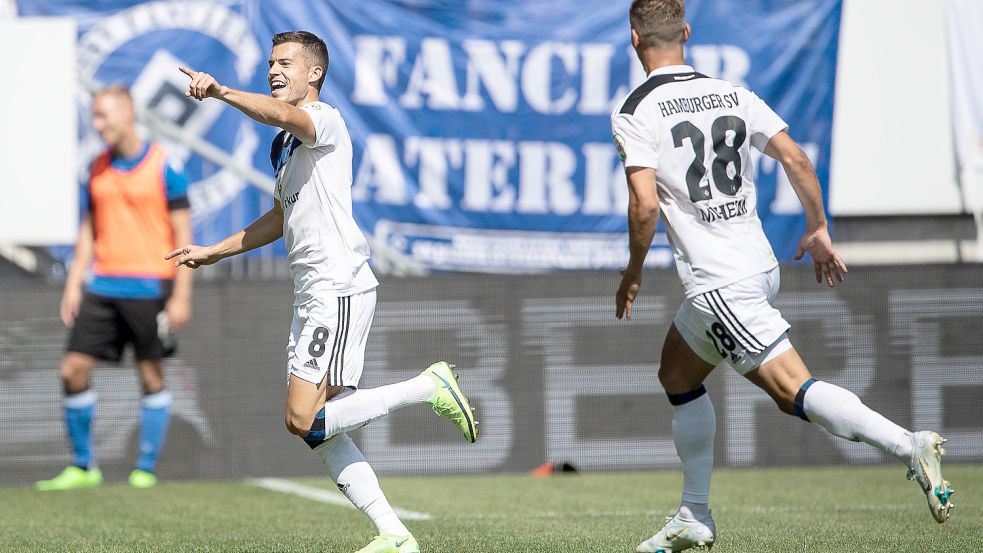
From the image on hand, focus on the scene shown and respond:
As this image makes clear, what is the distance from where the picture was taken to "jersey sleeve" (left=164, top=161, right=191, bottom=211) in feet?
27.1

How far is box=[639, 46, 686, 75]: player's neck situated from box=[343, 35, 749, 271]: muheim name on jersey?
20.2 feet

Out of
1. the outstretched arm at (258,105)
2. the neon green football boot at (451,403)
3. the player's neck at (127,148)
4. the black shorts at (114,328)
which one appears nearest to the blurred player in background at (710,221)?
the neon green football boot at (451,403)

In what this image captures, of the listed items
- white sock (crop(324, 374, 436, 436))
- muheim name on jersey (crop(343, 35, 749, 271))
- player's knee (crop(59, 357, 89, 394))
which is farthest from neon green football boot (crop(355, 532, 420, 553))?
muheim name on jersey (crop(343, 35, 749, 271))

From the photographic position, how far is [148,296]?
8.23 meters

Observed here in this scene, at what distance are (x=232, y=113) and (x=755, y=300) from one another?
703cm

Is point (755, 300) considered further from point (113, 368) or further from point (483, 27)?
point (483, 27)

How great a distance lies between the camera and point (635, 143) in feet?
14.6

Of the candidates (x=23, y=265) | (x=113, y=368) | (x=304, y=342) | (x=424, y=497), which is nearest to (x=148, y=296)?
(x=113, y=368)

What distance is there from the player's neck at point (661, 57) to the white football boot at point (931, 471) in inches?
60.5

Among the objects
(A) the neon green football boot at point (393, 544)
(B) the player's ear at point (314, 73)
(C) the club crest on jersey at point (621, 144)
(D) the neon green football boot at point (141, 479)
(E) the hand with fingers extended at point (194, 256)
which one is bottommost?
(D) the neon green football boot at point (141, 479)

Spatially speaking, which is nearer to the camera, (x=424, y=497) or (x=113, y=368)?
(x=424, y=497)

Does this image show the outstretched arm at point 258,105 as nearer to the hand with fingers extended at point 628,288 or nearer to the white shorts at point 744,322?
the hand with fingers extended at point 628,288

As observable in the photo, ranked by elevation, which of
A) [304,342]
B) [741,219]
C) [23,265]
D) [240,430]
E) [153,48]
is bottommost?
[240,430]

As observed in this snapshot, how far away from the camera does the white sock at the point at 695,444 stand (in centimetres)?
480
